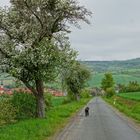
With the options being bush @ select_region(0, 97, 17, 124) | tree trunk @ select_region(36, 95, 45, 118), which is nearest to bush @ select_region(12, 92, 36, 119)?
tree trunk @ select_region(36, 95, 45, 118)

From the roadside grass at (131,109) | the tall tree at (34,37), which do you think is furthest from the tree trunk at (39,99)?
the roadside grass at (131,109)

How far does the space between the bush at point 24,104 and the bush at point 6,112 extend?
5.17ft

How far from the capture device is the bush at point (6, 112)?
2889 cm

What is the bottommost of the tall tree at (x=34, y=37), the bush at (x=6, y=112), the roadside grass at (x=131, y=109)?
the roadside grass at (x=131, y=109)

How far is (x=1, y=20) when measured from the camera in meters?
31.0

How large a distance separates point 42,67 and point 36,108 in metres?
5.31

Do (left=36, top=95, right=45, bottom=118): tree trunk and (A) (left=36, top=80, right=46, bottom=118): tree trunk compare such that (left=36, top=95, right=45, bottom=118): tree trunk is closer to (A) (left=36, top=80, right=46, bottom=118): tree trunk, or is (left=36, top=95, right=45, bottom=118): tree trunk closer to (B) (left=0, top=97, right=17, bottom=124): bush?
(A) (left=36, top=80, right=46, bottom=118): tree trunk

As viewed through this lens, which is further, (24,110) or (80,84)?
(80,84)

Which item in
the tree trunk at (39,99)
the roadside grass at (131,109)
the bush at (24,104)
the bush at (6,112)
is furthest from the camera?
the roadside grass at (131,109)

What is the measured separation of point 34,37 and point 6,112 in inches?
238

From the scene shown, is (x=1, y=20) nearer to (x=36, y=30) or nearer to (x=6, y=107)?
(x=36, y=30)

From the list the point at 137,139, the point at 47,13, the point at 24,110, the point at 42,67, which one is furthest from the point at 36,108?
the point at 137,139

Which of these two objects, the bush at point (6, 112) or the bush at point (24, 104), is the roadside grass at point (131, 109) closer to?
the bush at point (24, 104)

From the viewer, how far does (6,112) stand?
96.1 feet
